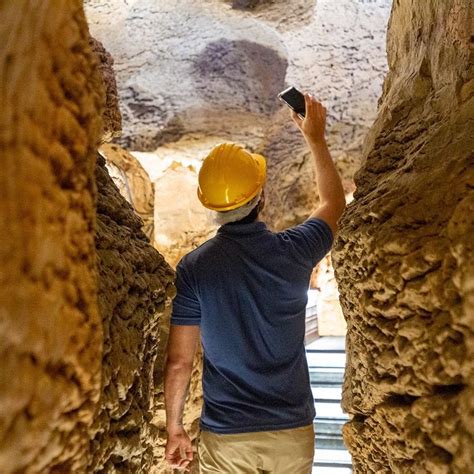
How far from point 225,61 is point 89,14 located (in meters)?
1.14

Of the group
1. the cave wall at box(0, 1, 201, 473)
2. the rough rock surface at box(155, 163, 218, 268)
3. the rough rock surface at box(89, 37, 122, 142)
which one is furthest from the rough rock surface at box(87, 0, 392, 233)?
the cave wall at box(0, 1, 201, 473)

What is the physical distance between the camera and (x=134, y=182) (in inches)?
169

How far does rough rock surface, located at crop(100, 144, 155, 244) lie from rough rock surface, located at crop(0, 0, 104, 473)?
321 centimetres

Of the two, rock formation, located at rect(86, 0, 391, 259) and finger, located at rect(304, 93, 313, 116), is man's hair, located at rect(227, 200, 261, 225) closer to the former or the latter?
finger, located at rect(304, 93, 313, 116)

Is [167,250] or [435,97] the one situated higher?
[435,97]

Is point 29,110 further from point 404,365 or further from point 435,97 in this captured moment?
point 435,97

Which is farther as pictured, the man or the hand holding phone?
the hand holding phone

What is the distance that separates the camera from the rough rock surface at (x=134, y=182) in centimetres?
409

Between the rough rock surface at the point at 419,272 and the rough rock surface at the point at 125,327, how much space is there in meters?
0.46

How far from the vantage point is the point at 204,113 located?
461 cm

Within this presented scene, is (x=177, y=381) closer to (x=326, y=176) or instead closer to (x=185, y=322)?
(x=185, y=322)

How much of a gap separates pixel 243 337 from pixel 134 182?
9.67ft

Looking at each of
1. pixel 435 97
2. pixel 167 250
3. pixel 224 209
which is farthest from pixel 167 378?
pixel 167 250

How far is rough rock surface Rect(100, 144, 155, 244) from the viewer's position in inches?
161
